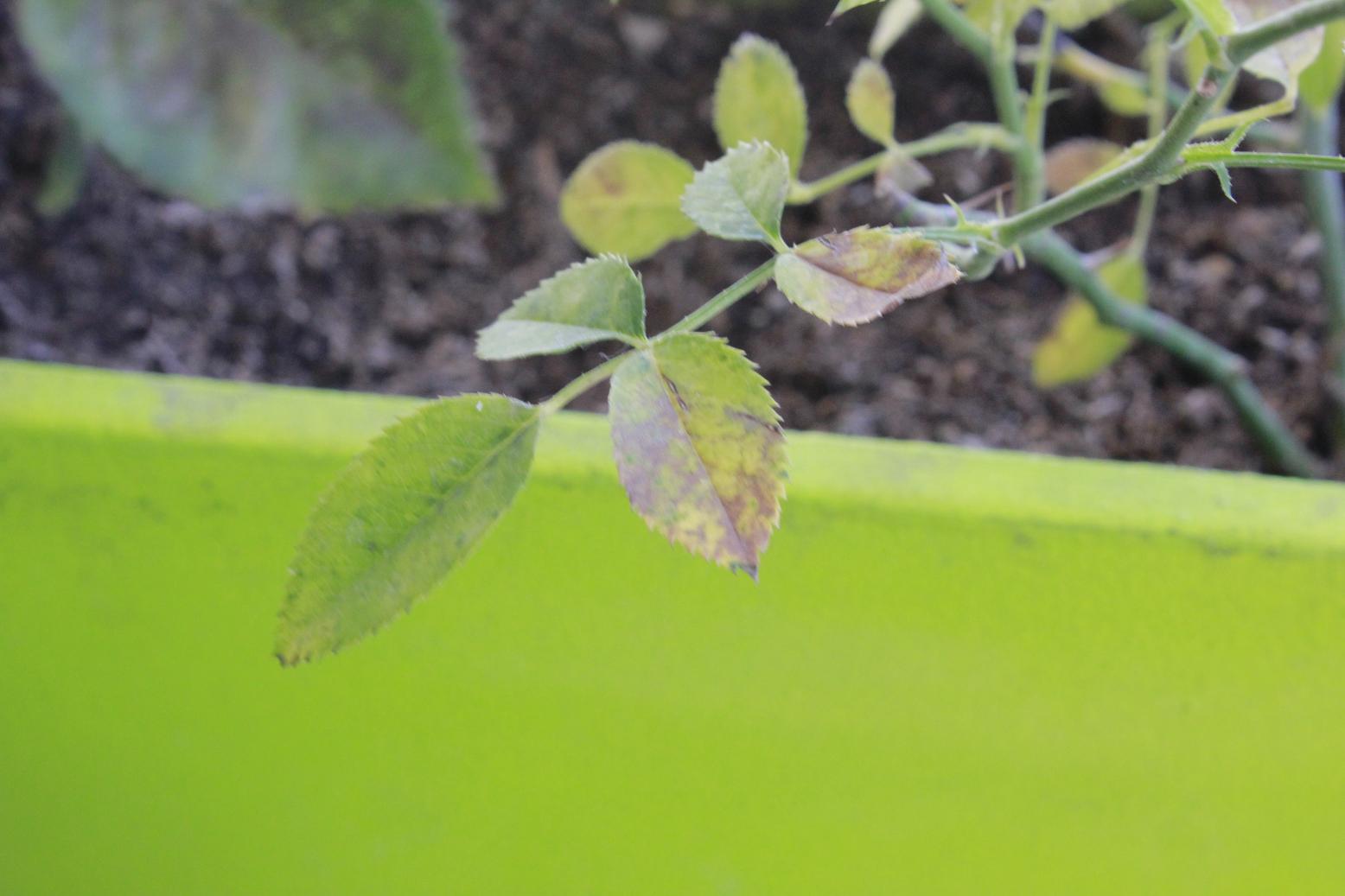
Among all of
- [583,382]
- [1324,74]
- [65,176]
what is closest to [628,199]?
[583,382]

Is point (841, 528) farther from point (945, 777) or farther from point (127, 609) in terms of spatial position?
point (127, 609)

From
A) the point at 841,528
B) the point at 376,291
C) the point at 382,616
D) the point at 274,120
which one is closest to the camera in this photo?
the point at 382,616

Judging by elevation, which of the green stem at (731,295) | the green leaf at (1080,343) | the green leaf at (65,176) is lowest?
the green leaf at (65,176)

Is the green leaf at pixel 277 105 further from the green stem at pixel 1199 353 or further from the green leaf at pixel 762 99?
the green stem at pixel 1199 353

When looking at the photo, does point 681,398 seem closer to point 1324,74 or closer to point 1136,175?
point 1136,175

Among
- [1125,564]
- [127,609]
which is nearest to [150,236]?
[127,609]

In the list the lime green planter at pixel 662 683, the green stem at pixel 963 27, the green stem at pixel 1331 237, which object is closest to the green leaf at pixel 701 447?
the lime green planter at pixel 662 683
